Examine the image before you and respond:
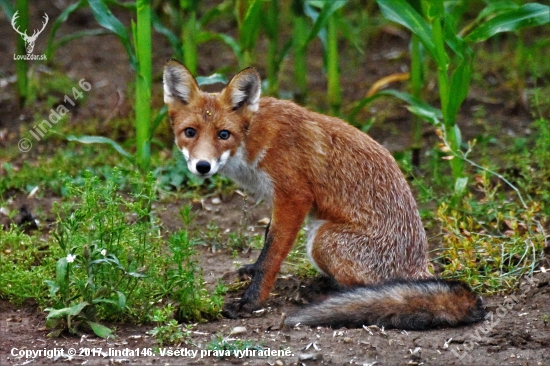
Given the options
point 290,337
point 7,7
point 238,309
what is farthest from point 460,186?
point 7,7

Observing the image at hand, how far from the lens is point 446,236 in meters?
6.81

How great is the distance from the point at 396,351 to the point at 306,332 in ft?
2.12

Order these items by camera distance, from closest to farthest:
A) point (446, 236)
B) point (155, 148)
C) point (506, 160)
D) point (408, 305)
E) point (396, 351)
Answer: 1. point (396, 351)
2. point (408, 305)
3. point (446, 236)
4. point (506, 160)
5. point (155, 148)

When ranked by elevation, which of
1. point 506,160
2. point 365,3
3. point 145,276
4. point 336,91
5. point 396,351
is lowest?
point 396,351

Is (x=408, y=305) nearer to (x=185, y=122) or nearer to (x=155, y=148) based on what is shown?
(x=185, y=122)

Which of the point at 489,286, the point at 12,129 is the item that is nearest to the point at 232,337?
the point at 489,286

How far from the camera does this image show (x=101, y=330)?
17.0 ft

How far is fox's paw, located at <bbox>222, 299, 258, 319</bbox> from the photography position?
579 centimetres

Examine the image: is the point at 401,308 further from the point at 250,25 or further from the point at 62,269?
the point at 250,25

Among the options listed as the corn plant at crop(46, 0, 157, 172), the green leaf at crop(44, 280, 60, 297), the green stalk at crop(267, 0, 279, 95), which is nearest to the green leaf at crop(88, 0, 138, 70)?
the corn plant at crop(46, 0, 157, 172)

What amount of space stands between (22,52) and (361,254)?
550 centimetres

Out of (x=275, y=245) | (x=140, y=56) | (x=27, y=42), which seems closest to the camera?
(x=275, y=245)

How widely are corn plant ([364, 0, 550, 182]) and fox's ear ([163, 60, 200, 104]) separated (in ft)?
7.26

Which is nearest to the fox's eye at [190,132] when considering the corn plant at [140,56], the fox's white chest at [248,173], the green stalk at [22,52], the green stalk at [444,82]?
the fox's white chest at [248,173]
